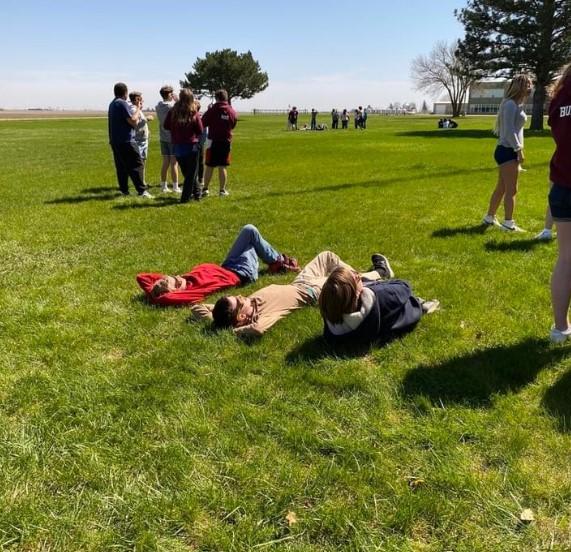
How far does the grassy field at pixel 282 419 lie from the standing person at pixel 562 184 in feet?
1.54

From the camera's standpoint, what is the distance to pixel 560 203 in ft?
12.2

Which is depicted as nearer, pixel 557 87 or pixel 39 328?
pixel 557 87

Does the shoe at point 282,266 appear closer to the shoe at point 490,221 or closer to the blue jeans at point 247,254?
the blue jeans at point 247,254

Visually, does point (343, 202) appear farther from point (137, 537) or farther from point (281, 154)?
point (281, 154)

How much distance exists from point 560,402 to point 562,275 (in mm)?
969

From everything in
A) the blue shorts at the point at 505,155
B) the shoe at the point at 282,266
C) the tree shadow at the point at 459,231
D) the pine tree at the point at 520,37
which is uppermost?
the pine tree at the point at 520,37

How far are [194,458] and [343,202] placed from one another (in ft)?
24.8

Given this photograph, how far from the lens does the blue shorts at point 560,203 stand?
144 inches

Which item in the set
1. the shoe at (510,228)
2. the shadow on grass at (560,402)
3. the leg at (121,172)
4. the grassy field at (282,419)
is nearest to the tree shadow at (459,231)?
the shoe at (510,228)

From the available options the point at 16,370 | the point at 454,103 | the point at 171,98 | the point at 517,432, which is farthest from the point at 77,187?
the point at 454,103

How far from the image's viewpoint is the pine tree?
3056cm

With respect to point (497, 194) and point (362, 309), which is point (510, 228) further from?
point (362, 309)

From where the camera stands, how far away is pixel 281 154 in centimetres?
1988

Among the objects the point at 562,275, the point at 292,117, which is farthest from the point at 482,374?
the point at 292,117
